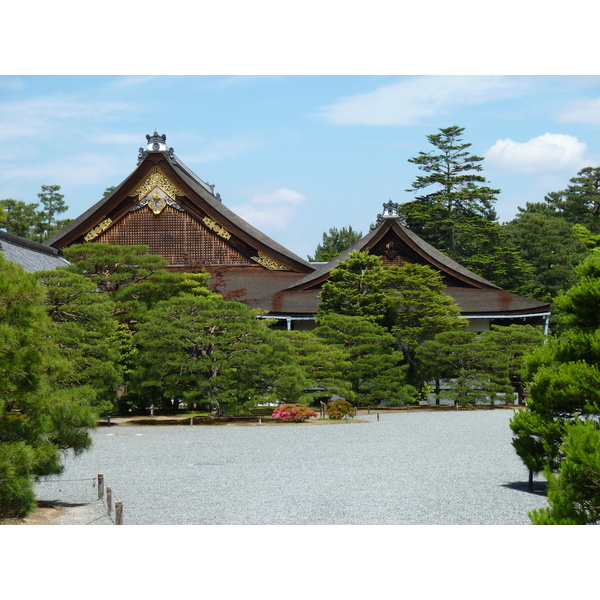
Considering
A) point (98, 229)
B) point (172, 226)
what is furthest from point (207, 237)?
point (98, 229)

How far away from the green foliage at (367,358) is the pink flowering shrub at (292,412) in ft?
7.63

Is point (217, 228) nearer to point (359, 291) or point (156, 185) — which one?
point (156, 185)

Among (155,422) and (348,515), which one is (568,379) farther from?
(155,422)

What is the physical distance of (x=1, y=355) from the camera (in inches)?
222

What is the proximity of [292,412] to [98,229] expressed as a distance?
10.1 meters

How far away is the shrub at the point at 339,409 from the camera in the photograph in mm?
15312

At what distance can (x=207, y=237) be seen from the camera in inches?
864

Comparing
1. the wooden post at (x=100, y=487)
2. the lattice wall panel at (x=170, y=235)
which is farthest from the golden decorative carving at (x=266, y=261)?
the wooden post at (x=100, y=487)

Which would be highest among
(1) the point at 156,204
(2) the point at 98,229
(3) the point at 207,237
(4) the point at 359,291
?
(1) the point at 156,204

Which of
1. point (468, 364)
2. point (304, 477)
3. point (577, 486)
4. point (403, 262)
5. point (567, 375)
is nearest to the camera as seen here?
point (577, 486)

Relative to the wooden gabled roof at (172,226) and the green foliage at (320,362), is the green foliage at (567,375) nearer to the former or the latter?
the green foliage at (320,362)

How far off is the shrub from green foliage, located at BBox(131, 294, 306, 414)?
0.95 m

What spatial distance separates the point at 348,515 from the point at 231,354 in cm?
798

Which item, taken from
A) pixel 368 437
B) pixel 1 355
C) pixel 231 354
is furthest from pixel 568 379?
pixel 231 354
